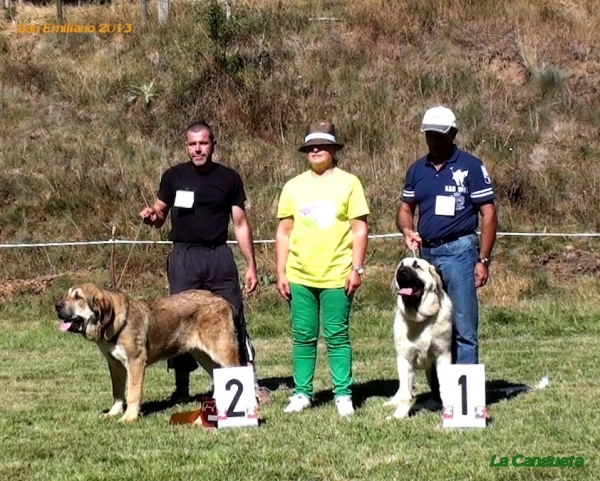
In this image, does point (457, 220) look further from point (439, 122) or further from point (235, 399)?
point (235, 399)

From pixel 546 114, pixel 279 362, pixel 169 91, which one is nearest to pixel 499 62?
pixel 546 114

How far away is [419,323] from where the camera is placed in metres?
6.13

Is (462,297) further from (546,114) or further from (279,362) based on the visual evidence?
(546,114)

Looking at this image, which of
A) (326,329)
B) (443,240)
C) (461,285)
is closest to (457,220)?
(443,240)

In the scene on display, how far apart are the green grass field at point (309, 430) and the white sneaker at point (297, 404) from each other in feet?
0.25

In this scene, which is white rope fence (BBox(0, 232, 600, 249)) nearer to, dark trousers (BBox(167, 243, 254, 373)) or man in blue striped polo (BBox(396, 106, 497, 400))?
dark trousers (BBox(167, 243, 254, 373))

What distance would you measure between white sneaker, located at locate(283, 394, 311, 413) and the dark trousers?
0.61 m

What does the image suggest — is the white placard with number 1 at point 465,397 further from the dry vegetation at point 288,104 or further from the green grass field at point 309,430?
the dry vegetation at point 288,104

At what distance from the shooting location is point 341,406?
250 inches

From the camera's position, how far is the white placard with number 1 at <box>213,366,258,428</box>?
589 cm

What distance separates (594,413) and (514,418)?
1.89 ft

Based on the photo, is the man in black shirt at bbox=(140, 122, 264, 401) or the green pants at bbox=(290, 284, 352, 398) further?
the man in black shirt at bbox=(140, 122, 264, 401)

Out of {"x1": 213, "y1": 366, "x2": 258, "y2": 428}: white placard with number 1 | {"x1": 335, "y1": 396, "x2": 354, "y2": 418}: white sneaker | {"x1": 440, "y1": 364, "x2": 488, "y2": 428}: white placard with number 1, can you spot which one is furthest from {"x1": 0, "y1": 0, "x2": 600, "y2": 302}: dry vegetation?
{"x1": 440, "y1": 364, "x2": 488, "y2": 428}: white placard with number 1

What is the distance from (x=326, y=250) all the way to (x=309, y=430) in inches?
49.5
